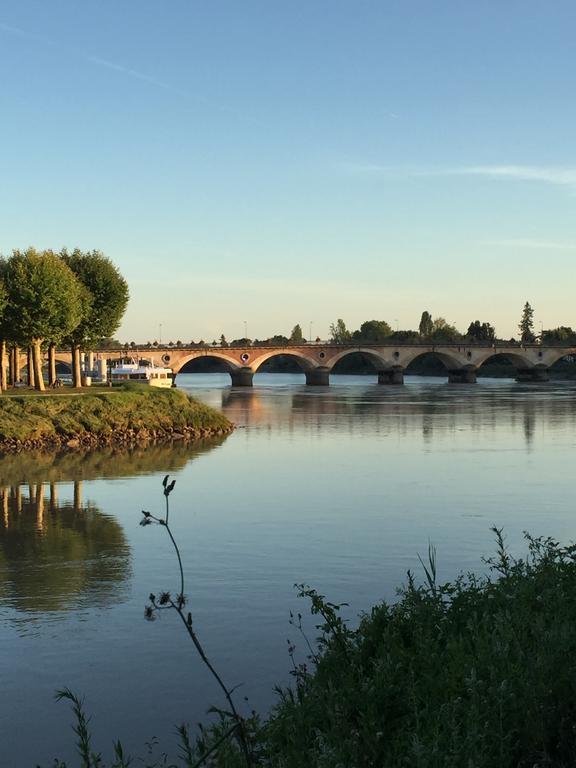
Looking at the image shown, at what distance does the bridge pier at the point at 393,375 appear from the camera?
497ft

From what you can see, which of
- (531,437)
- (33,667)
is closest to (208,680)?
(33,667)

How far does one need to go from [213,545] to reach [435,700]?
15.1 m

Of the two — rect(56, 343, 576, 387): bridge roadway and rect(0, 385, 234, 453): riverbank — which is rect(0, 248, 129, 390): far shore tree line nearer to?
rect(0, 385, 234, 453): riverbank

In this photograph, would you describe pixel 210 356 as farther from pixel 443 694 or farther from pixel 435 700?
pixel 435 700

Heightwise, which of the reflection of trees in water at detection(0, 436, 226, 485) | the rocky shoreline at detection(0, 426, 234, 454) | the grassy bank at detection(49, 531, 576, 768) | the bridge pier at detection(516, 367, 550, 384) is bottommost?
the reflection of trees in water at detection(0, 436, 226, 485)

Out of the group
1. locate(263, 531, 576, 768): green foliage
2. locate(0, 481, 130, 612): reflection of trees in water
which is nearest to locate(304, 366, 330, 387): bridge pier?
locate(0, 481, 130, 612): reflection of trees in water

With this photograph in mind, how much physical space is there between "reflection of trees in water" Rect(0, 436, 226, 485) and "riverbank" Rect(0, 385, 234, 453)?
303 cm

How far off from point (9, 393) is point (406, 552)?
143ft

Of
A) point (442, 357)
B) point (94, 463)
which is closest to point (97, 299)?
point (94, 463)

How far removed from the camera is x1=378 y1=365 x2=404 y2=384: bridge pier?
497 ft

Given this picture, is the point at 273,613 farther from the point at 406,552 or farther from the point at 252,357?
the point at 252,357

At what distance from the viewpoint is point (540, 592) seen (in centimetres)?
1262

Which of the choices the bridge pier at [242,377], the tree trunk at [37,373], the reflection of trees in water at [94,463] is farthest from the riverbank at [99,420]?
the bridge pier at [242,377]

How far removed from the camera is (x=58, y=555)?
22953mm
